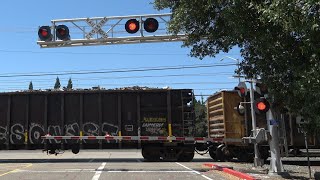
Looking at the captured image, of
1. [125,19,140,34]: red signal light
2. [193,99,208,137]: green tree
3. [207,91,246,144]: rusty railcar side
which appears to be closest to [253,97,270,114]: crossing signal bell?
[125,19,140,34]: red signal light

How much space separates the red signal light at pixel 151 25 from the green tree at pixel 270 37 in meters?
2.96

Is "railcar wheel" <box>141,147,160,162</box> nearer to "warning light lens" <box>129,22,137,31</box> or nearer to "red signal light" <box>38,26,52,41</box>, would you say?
"warning light lens" <box>129,22,137,31</box>

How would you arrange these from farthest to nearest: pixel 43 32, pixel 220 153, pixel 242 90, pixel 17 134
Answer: pixel 17 134 → pixel 220 153 → pixel 242 90 → pixel 43 32

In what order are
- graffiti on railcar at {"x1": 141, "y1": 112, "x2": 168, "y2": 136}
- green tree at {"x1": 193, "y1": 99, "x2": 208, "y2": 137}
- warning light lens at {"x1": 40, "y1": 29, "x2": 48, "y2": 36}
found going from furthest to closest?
green tree at {"x1": 193, "y1": 99, "x2": 208, "y2": 137} < graffiti on railcar at {"x1": 141, "y1": 112, "x2": 168, "y2": 136} < warning light lens at {"x1": 40, "y1": 29, "x2": 48, "y2": 36}

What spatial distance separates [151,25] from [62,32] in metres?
3.44

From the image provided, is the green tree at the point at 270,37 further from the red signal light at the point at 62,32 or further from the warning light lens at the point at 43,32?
the warning light lens at the point at 43,32

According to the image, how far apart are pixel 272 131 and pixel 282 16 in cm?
832

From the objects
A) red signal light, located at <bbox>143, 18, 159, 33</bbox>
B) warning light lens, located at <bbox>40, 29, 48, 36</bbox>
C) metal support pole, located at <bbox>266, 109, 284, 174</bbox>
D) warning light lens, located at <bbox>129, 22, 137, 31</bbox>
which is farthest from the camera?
warning light lens, located at <bbox>40, 29, 48, 36</bbox>

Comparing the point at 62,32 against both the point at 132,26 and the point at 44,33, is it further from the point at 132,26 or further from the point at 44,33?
the point at 132,26

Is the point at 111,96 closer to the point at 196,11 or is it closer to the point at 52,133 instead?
the point at 52,133

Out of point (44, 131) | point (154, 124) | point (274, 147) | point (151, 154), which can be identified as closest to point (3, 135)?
point (44, 131)

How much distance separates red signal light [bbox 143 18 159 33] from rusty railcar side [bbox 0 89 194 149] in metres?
7.68

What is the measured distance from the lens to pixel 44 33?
16.5 m

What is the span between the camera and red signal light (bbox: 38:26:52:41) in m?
16.5
